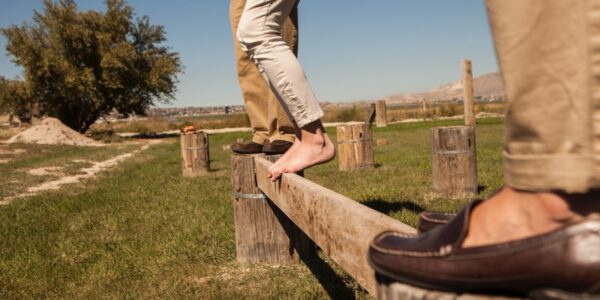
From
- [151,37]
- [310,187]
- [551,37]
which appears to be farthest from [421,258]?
[151,37]

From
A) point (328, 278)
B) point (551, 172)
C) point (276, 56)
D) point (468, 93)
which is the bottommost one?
point (328, 278)

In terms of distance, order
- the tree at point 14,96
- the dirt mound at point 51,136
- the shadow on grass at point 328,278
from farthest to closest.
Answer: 1. the tree at point 14,96
2. the dirt mound at point 51,136
3. the shadow on grass at point 328,278

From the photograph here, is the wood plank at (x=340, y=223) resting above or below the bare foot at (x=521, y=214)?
below

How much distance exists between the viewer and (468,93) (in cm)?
1728

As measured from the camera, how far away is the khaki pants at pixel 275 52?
2.28 m

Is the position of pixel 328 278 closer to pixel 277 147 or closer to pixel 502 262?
pixel 277 147

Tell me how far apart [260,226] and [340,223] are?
6.78 feet

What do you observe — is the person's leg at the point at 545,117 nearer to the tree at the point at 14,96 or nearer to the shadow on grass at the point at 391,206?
the shadow on grass at the point at 391,206

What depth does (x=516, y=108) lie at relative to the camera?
0.85 m

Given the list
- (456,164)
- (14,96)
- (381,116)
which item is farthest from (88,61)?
(456,164)

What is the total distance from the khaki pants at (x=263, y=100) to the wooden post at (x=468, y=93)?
47.5ft

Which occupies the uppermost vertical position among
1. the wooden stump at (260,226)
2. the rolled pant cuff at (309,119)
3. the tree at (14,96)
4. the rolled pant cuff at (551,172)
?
the tree at (14,96)

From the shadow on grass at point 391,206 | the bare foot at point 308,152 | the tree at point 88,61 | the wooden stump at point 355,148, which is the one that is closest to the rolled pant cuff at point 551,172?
the bare foot at point 308,152

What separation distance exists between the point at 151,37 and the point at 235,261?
32.1 metres
